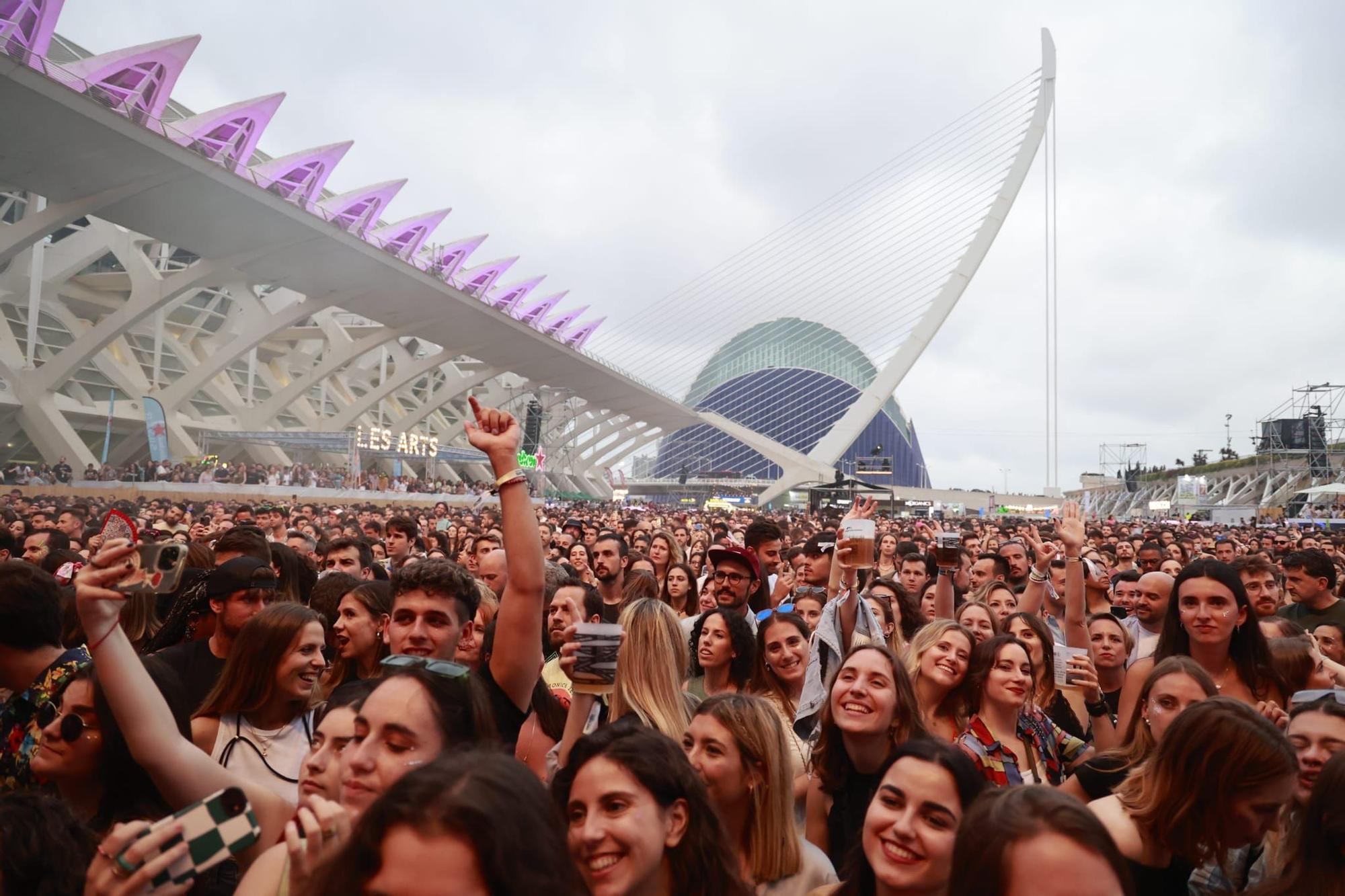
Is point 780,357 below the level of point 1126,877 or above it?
above

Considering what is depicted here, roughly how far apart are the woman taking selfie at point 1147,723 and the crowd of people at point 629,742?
0.04 feet

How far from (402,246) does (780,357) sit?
196 feet

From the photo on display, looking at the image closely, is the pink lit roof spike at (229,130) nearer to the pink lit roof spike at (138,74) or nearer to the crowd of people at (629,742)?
the pink lit roof spike at (138,74)

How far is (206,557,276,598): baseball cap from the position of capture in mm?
3627

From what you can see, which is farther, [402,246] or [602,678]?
[402,246]

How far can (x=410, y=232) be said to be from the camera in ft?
108

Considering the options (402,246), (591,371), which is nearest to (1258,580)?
(402,246)

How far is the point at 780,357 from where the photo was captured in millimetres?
87188

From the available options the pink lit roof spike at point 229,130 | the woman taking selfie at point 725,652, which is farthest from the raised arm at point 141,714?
the pink lit roof spike at point 229,130

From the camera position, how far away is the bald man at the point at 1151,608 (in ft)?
17.1

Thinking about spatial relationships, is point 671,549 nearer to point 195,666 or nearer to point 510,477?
point 195,666

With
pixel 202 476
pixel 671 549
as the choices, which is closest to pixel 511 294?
pixel 202 476

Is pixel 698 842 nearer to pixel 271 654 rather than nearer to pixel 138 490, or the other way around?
pixel 271 654

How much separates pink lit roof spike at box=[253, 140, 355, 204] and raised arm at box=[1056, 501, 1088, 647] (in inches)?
947
